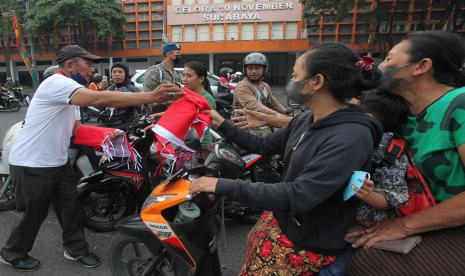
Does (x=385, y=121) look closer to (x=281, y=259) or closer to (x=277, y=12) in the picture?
(x=281, y=259)

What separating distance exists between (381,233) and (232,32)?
94.6 ft

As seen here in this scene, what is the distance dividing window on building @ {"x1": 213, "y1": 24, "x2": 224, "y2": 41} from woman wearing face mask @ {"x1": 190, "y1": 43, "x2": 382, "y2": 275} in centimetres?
2868

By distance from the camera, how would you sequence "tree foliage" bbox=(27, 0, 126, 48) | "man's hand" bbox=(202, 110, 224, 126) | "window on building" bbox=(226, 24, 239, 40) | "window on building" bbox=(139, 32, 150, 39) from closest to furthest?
"man's hand" bbox=(202, 110, 224, 126)
"tree foliage" bbox=(27, 0, 126, 48)
"window on building" bbox=(226, 24, 239, 40)
"window on building" bbox=(139, 32, 150, 39)

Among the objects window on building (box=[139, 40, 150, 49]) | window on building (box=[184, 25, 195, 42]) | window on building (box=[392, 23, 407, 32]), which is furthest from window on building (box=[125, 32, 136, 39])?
window on building (box=[392, 23, 407, 32])

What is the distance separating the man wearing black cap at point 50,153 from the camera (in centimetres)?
230

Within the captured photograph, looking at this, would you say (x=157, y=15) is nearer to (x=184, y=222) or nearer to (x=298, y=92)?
(x=184, y=222)

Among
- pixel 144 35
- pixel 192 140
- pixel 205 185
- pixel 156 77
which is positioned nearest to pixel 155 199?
pixel 192 140

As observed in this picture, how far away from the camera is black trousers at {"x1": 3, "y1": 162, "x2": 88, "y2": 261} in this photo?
2514mm

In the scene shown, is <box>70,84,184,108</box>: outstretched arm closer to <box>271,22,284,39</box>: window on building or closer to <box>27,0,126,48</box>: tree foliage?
<box>27,0,126,48</box>: tree foliage

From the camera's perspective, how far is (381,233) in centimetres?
138

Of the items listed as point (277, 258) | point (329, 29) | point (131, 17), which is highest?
point (131, 17)

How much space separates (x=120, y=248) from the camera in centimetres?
222

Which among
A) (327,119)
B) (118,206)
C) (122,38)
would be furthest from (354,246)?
(122,38)

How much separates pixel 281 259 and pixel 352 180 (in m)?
0.51
